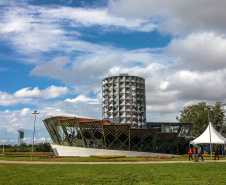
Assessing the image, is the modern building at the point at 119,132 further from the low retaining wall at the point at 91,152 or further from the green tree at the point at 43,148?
the green tree at the point at 43,148

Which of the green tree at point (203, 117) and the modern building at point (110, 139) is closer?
the modern building at point (110, 139)

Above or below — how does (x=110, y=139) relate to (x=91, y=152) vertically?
above

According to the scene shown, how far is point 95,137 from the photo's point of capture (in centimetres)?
4422

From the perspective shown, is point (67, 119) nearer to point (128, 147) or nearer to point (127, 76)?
point (128, 147)

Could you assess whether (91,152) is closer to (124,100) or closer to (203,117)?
(124,100)

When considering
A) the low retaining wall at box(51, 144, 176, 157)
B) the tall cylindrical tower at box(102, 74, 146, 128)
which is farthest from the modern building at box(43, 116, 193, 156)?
the tall cylindrical tower at box(102, 74, 146, 128)

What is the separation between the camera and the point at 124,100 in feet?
192

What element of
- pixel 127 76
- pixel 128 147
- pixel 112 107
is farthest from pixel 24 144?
pixel 128 147

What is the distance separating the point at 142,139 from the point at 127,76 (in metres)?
21.1

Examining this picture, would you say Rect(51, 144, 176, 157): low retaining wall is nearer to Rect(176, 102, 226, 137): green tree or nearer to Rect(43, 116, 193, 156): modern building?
Rect(43, 116, 193, 156): modern building

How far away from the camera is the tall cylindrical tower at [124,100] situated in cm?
5797

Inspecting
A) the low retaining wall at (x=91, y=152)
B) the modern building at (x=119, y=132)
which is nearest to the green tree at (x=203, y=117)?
the modern building at (x=119, y=132)

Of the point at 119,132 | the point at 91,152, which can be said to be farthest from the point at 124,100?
the point at 91,152

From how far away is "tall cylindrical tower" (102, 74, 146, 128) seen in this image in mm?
57969
